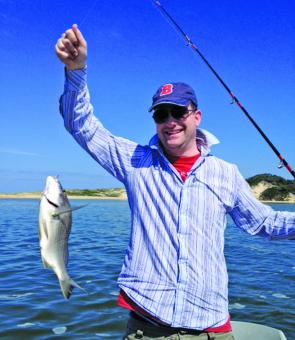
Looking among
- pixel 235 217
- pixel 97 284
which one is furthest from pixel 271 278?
pixel 235 217

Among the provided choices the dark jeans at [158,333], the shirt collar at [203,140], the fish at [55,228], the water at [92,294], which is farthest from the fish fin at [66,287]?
the water at [92,294]

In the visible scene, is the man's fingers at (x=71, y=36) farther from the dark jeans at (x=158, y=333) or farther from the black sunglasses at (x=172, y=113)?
the dark jeans at (x=158, y=333)

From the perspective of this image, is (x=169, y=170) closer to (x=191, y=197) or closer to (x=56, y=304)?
(x=191, y=197)

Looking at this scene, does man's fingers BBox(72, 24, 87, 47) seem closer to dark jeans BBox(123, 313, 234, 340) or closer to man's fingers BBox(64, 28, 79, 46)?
man's fingers BBox(64, 28, 79, 46)

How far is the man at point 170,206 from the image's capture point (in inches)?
144

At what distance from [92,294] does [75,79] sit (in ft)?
29.4

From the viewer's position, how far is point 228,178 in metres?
4.04

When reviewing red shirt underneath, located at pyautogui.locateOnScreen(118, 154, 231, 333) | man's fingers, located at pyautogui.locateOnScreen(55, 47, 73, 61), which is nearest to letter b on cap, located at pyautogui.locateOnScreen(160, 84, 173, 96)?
red shirt underneath, located at pyautogui.locateOnScreen(118, 154, 231, 333)

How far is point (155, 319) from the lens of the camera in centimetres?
365

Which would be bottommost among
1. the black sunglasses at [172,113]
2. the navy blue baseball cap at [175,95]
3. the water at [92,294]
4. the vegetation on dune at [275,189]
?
the water at [92,294]

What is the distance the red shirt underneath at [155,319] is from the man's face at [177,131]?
7cm

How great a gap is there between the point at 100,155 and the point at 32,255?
15.2m

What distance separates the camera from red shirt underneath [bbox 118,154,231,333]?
12.2 feet

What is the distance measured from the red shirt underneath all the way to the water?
554 centimetres
